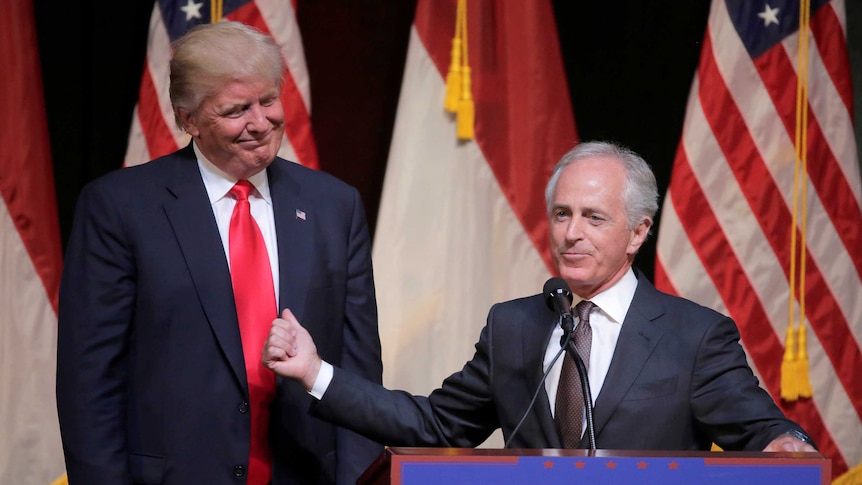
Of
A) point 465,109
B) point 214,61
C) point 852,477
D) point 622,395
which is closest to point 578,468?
point 622,395

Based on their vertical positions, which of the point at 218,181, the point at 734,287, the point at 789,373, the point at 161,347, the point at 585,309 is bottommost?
the point at 789,373

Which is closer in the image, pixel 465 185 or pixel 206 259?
pixel 206 259

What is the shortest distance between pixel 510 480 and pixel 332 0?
Result: 2.56 meters

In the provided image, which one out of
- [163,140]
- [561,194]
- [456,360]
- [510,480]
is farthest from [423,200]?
[510,480]

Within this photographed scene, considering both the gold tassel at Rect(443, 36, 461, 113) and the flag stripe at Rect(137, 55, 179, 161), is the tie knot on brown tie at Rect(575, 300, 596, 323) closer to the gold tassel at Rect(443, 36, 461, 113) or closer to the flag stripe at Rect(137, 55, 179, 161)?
the gold tassel at Rect(443, 36, 461, 113)

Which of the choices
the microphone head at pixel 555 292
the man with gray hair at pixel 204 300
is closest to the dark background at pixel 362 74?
the man with gray hair at pixel 204 300

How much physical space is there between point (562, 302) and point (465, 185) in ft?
5.88

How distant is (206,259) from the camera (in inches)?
93.0

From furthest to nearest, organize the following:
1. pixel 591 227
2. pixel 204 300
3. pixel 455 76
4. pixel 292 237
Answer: pixel 455 76
pixel 292 237
pixel 204 300
pixel 591 227

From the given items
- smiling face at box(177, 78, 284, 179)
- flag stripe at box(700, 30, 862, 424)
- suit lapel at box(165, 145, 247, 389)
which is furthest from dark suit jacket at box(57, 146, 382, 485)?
flag stripe at box(700, 30, 862, 424)

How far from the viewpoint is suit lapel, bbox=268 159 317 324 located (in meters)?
2.40

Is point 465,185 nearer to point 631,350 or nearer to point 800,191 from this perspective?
point 800,191

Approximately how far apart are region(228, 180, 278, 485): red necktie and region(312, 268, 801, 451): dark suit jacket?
0.22 metres

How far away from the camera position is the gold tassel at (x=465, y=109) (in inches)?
142
